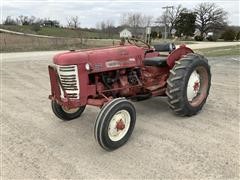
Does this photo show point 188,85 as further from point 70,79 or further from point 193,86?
point 70,79

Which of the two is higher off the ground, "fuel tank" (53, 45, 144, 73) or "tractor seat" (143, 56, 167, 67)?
"fuel tank" (53, 45, 144, 73)

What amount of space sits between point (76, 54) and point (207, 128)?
2.22 metres

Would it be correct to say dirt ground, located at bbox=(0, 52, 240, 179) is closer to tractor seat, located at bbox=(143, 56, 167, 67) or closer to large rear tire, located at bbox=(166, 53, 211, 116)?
large rear tire, located at bbox=(166, 53, 211, 116)

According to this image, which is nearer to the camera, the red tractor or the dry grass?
the red tractor

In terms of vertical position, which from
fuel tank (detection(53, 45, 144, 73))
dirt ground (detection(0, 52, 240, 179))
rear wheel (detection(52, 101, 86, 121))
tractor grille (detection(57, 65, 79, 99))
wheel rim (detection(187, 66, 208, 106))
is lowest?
dirt ground (detection(0, 52, 240, 179))

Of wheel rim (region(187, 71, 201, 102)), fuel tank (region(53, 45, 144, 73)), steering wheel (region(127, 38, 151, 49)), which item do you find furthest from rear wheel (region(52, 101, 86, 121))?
wheel rim (region(187, 71, 201, 102))

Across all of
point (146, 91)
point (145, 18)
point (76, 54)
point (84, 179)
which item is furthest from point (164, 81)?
point (145, 18)

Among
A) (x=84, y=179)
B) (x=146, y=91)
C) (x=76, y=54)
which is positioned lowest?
(x=84, y=179)

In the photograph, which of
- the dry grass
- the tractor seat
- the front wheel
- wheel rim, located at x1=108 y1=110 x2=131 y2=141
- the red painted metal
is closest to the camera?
the front wheel

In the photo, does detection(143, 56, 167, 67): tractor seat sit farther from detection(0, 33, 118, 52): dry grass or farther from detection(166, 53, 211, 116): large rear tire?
detection(0, 33, 118, 52): dry grass

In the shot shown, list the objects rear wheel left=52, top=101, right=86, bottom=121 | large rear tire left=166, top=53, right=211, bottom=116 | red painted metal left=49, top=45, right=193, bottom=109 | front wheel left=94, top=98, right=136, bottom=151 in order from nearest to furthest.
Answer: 1. front wheel left=94, top=98, right=136, bottom=151
2. red painted metal left=49, top=45, right=193, bottom=109
3. large rear tire left=166, top=53, right=211, bottom=116
4. rear wheel left=52, top=101, right=86, bottom=121

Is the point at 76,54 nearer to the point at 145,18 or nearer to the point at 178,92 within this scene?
the point at 178,92

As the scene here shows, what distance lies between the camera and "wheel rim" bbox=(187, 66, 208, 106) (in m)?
5.34

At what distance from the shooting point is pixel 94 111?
18.8 feet
